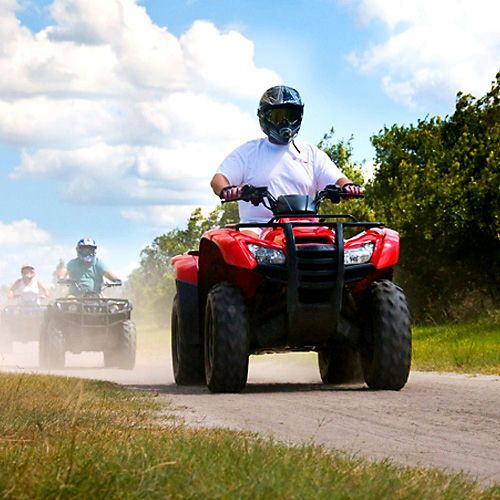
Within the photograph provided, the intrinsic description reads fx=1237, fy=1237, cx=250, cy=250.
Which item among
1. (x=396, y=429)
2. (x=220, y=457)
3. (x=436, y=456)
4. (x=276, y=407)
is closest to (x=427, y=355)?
(x=276, y=407)

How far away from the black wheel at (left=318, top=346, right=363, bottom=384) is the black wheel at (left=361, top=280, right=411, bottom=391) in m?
1.30

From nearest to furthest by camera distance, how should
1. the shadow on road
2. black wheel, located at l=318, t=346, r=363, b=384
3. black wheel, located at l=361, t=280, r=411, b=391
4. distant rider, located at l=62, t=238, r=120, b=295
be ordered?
1. black wheel, located at l=361, t=280, r=411, b=391
2. the shadow on road
3. black wheel, located at l=318, t=346, r=363, b=384
4. distant rider, located at l=62, t=238, r=120, b=295

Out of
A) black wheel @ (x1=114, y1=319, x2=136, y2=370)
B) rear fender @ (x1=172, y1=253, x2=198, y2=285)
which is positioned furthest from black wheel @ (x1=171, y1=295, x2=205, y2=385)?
black wheel @ (x1=114, y1=319, x2=136, y2=370)

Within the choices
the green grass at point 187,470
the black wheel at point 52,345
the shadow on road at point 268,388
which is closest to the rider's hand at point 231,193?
the shadow on road at point 268,388

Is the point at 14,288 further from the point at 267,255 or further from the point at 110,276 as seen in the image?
the point at 267,255

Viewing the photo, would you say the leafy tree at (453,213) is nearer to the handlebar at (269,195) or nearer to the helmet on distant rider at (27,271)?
the helmet on distant rider at (27,271)

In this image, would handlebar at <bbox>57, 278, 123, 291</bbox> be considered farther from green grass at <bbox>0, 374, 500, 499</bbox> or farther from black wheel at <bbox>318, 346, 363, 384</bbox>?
green grass at <bbox>0, 374, 500, 499</bbox>

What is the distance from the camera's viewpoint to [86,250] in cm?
2269

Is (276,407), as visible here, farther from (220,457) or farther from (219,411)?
(220,457)

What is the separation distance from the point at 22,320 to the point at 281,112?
17.3 metres

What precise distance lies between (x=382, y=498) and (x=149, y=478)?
0.78 m

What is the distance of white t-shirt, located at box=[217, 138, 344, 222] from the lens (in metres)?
11.3

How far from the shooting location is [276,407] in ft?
28.9

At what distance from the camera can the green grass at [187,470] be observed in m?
4.04
